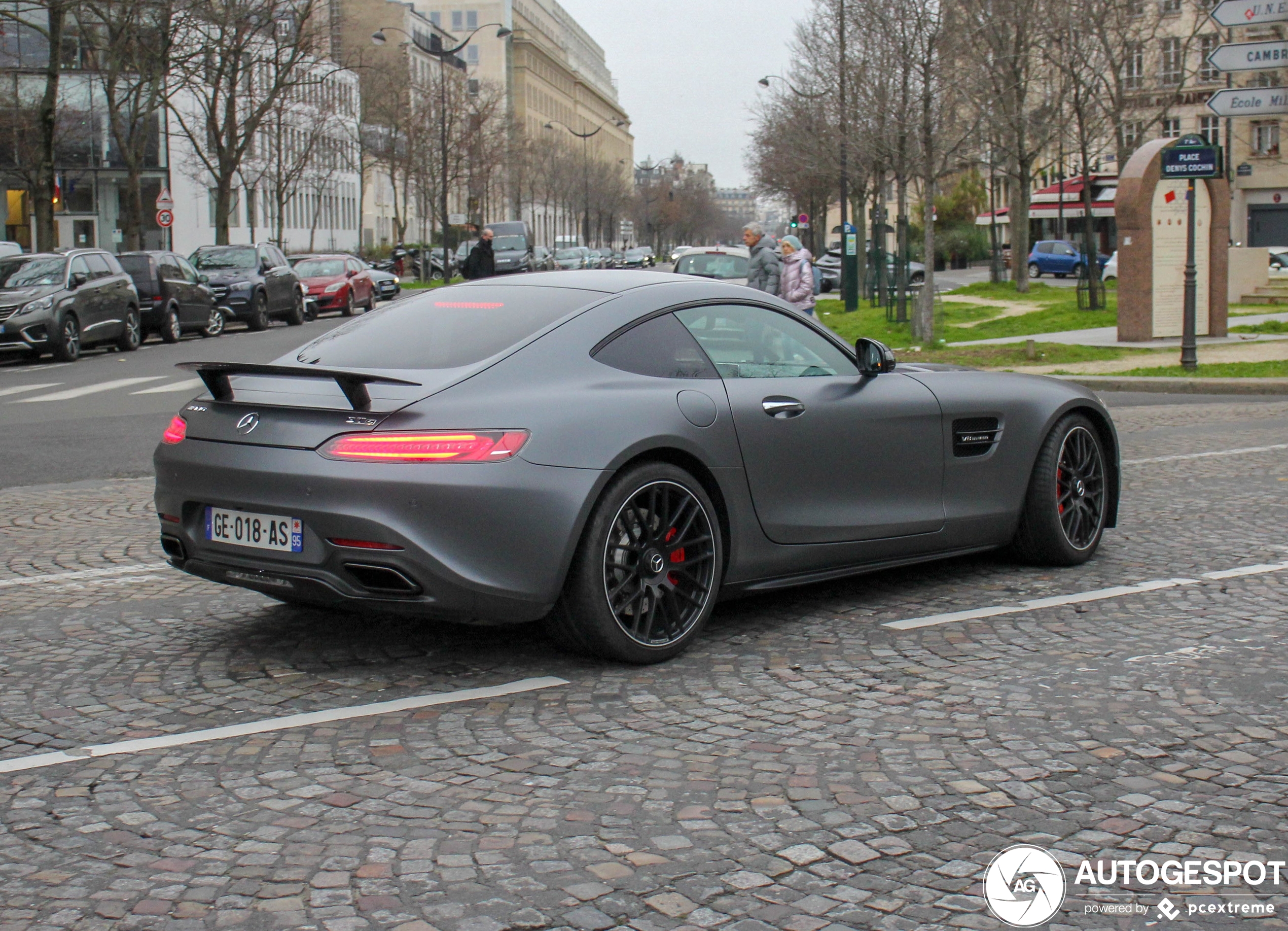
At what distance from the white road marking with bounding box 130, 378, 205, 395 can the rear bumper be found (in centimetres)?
1410

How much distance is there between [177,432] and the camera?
18.5 ft

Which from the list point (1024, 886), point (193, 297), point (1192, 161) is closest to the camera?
point (1024, 886)

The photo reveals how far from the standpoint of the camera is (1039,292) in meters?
42.0

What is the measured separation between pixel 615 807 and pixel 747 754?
23.2 inches

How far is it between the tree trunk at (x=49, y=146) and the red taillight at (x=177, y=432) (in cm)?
2837

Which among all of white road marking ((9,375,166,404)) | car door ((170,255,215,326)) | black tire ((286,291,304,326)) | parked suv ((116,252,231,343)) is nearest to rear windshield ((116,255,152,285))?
parked suv ((116,252,231,343))

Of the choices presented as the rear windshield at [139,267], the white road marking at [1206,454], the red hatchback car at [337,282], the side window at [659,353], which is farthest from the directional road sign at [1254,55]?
the red hatchback car at [337,282]

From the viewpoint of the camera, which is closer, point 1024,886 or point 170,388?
point 1024,886

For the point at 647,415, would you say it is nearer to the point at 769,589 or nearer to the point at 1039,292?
the point at 769,589

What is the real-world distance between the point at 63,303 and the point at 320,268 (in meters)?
17.0

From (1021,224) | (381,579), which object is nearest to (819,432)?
(381,579)

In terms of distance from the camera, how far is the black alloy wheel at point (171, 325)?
29562 millimetres

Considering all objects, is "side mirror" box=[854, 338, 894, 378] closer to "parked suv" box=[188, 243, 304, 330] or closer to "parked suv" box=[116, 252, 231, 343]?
"parked suv" box=[116, 252, 231, 343]

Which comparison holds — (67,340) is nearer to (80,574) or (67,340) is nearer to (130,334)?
(130,334)
